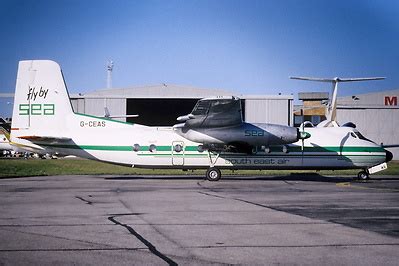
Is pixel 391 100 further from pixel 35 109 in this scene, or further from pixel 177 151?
pixel 35 109

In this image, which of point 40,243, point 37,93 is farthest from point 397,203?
point 37,93

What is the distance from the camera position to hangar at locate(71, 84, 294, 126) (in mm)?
53906

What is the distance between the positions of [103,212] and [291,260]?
6.63 m

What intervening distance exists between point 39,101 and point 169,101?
3280 cm

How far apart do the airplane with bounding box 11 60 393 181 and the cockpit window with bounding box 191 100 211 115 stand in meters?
0.52

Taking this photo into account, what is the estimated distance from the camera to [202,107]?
2412 centimetres

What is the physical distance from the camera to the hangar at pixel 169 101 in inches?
2122

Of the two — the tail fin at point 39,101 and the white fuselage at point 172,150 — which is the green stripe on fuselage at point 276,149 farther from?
the tail fin at point 39,101

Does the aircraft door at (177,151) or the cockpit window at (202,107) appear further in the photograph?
the aircraft door at (177,151)

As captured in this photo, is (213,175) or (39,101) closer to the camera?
(39,101)

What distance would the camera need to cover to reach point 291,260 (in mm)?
7113

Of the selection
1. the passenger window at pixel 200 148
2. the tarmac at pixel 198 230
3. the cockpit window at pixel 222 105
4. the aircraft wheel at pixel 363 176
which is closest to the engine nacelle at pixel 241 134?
the passenger window at pixel 200 148

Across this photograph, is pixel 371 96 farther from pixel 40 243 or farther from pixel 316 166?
pixel 40 243

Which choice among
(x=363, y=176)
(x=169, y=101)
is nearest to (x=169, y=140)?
(x=363, y=176)
